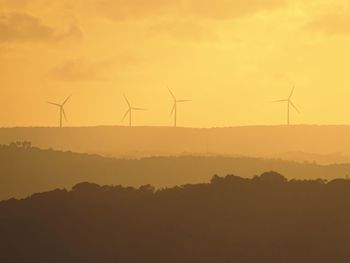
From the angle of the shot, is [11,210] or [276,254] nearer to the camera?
[276,254]

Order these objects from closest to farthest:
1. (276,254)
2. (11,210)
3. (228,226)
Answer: (276,254) < (228,226) < (11,210)

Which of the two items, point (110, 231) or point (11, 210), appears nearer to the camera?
point (110, 231)

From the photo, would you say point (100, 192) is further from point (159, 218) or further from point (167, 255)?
point (167, 255)

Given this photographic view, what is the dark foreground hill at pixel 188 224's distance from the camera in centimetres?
8562

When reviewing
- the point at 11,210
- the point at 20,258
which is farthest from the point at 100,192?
the point at 20,258

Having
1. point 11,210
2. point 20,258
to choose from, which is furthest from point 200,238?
point 11,210

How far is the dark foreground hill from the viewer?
85.6 meters

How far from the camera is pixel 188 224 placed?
300 ft

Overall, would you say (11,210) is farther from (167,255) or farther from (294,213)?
(294,213)

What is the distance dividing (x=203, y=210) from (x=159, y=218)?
160 inches

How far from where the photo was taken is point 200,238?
290 ft

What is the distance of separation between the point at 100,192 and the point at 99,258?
1712 centimetres

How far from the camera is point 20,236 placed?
9200 cm

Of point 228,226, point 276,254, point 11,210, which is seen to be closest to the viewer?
point 276,254
